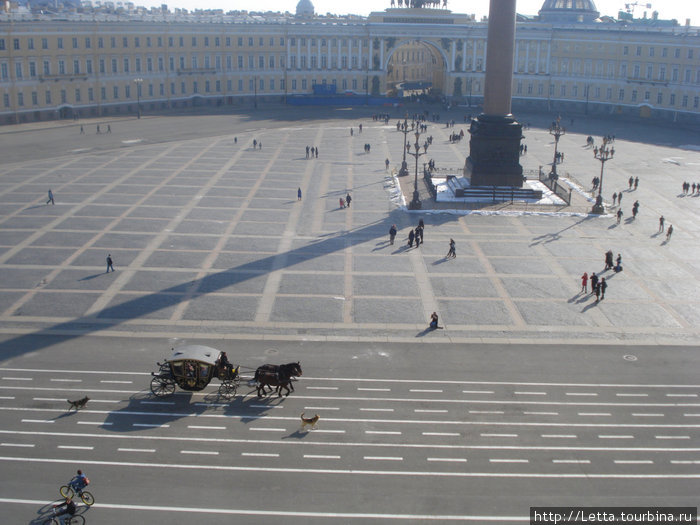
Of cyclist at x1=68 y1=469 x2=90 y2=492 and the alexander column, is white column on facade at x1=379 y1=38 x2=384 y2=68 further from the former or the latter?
cyclist at x1=68 y1=469 x2=90 y2=492

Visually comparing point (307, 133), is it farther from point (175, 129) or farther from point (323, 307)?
point (323, 307)

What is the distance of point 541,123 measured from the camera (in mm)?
103000

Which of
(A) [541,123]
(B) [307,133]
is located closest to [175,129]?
(B) [307,133]

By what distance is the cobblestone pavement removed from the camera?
33938 millimetres

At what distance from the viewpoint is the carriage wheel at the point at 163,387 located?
2648cm

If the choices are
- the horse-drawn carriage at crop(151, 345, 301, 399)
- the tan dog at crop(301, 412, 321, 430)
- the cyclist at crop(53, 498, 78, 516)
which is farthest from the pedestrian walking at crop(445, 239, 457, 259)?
the cyclist at crop(53, 498, 78, 516)

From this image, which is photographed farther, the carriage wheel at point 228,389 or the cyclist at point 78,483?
the carriage wheel at point 228,389

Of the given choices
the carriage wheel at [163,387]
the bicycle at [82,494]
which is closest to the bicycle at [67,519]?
the bicycle at [82,494]

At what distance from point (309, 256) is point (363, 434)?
67.4ft

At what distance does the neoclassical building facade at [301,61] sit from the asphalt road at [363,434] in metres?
75.6

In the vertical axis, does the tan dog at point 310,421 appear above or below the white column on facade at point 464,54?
below

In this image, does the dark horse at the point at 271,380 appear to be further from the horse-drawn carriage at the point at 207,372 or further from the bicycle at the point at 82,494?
the bicycle at the point at 82,494

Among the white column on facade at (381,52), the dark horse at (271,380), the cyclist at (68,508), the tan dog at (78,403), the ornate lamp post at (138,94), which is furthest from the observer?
the white column on facade at (381,52)

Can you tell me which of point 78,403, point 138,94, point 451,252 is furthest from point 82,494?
point 138,94
